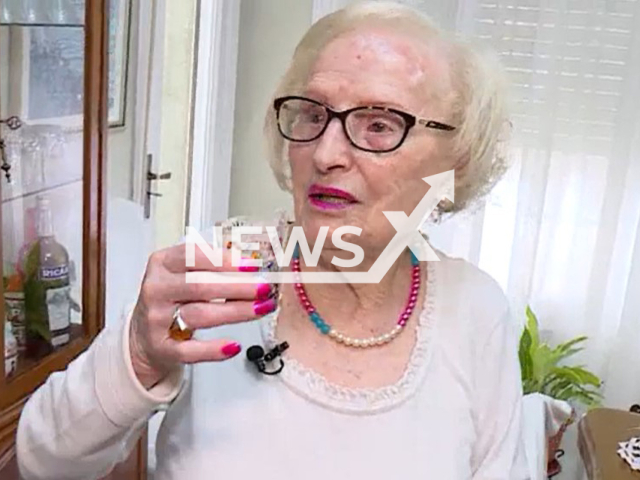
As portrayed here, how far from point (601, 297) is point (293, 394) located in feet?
6.42

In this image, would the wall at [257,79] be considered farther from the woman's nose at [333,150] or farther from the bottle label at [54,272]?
the woman's nose at [333,150]

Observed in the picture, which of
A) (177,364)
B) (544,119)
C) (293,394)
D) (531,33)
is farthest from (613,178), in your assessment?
(177,364)

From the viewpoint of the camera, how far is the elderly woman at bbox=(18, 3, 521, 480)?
837 millimetres

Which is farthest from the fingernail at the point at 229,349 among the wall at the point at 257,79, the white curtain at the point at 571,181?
the wall at the point at 257,79

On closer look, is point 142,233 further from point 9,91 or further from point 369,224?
point 369,224

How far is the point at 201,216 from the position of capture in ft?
9.73

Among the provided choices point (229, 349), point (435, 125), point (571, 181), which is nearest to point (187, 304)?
point (229, 349)

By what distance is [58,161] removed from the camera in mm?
1556

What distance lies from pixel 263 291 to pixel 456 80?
467 millimetres

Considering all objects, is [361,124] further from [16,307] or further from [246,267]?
[16,307]

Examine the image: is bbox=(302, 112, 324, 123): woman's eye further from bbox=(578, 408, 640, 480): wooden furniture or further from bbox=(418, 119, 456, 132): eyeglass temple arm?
bbox=(578, 408, 640, 480): wooden furniture

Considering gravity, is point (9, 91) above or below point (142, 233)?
above

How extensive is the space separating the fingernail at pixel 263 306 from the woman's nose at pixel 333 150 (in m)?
0.25

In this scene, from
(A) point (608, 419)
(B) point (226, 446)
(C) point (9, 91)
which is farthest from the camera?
(A) point (608, 419)
